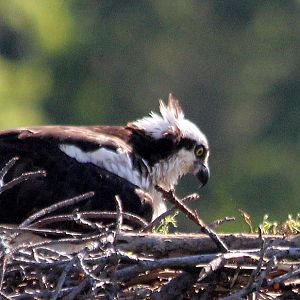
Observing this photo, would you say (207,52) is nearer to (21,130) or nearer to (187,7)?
(187,7)

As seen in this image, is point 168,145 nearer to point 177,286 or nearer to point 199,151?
point 199,151

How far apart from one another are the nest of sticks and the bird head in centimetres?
176

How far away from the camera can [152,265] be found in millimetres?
6223

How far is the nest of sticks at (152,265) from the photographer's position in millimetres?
6117

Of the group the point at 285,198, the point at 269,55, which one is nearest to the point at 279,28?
the point at 269,55

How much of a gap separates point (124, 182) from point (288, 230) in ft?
3.57

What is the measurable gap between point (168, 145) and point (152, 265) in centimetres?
231

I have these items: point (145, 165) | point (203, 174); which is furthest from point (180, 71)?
point (145, 165)

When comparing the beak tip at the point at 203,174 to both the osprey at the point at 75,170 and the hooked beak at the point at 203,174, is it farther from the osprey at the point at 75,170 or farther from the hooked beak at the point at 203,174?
the osprey at the point at 75,170

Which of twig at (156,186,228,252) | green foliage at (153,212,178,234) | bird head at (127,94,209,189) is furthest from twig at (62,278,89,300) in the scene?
bird head at (127,94,209,189)

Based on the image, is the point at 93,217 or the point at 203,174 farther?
the point at 203,174

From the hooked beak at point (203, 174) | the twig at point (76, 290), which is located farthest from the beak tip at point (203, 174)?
the twig at point (76, 290)

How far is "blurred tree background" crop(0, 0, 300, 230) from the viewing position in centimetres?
2766

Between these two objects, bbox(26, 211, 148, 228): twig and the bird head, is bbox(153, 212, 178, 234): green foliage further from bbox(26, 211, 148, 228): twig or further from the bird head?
the bird head
